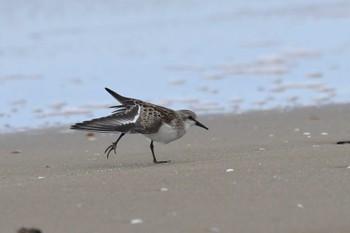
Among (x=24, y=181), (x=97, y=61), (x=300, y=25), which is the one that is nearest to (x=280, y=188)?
(x=24, y=181)

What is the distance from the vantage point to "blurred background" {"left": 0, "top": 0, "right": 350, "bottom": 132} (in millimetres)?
10953

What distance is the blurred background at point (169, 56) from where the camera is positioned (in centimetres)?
1095

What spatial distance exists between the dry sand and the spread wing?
310mm

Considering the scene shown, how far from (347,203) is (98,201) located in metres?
1.51

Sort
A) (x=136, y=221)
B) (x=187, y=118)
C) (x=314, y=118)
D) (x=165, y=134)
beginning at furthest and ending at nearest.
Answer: (x=314, y=118), (x=187, y=118), (x=165, y=134), (x=136, y=221)

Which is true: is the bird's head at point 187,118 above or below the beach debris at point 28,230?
above

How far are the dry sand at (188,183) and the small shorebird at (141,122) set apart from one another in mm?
263

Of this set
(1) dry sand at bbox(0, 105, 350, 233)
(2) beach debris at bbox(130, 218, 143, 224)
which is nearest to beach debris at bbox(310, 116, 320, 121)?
(1) dry sand at bbox(0, 105, 350, 233)

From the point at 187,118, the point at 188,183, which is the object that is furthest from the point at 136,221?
the point at 187,118

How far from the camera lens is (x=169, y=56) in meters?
14.3

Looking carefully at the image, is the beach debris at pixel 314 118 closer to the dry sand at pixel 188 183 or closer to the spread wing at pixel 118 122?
the dry sand at pixel 188 183

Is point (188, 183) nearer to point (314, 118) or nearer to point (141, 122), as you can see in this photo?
point (141, 122)

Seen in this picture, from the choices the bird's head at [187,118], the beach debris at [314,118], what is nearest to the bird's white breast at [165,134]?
the bird's head at [187,118]

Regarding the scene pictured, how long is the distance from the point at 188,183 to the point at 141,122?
56.6 inches
